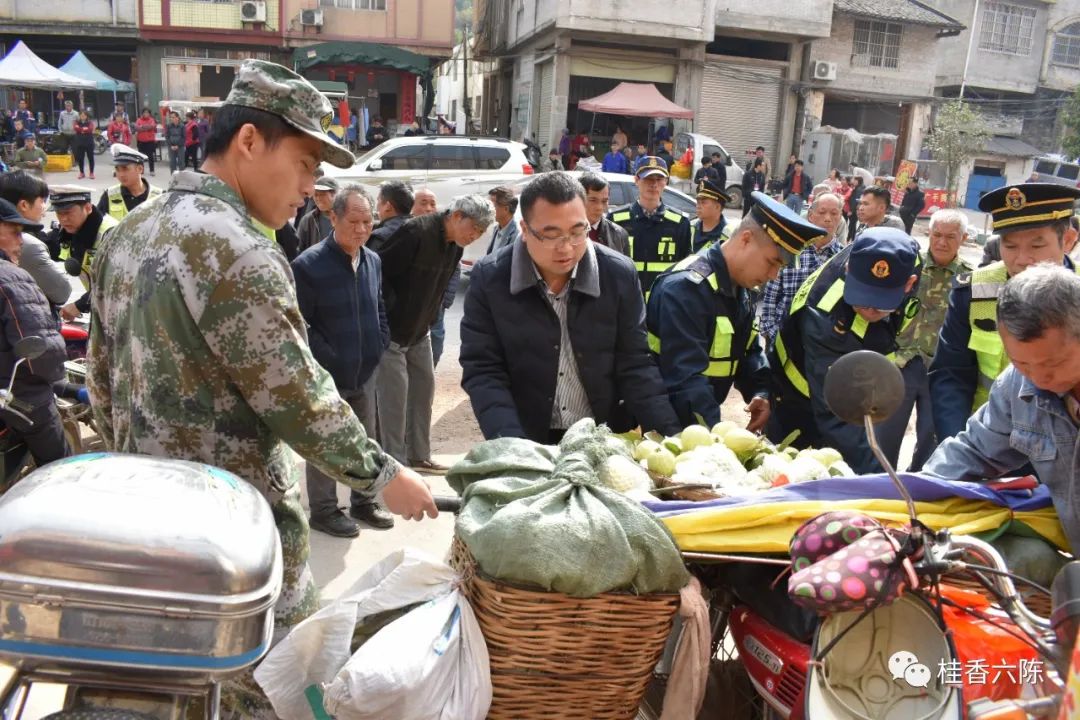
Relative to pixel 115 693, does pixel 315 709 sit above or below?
below

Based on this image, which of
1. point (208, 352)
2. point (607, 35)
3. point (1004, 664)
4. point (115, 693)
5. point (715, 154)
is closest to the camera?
point (115, 693)

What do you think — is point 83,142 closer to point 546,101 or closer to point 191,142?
point 191,142

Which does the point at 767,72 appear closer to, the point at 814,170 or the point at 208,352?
the point at 814,170

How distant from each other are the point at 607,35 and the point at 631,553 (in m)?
25.2

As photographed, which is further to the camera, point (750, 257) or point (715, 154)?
point (715, 154)

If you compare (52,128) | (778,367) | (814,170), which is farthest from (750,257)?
(52,128)

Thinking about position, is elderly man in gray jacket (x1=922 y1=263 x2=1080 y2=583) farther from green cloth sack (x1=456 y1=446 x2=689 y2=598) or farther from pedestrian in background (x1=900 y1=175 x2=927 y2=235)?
pedestrian in background (x1=900 y1=175 x2=927 y2=235)

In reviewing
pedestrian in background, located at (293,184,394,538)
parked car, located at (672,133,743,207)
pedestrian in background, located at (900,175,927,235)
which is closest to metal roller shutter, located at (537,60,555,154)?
parked car, located at (672,133,743,207)

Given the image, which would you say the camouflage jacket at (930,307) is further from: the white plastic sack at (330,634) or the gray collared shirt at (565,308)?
the white plastic sack at (330,634)

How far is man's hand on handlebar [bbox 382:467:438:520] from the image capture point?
2090 mm

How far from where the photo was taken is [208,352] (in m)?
1.93

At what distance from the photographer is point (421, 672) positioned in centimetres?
178

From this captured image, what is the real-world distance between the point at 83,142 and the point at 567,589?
23.2 m

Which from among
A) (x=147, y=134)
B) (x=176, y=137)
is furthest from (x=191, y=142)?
(x=147, y=134)
